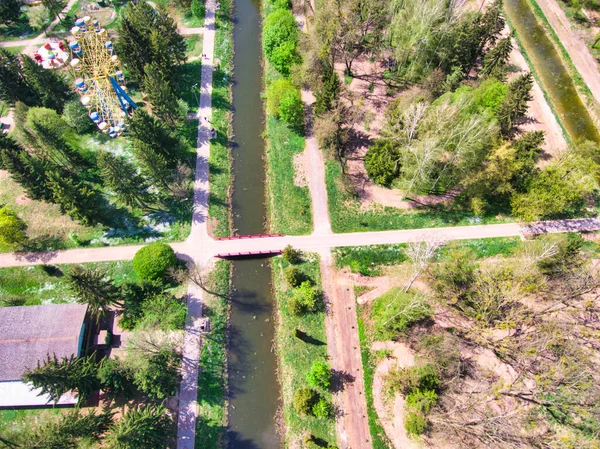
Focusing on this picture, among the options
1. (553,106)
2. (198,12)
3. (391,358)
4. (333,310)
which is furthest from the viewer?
(198,12)

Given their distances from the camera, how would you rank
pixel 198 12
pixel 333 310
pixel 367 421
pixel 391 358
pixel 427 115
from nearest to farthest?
1. pixel 367 421
2. pixel 391 358
3. pixel 333 310
4. pixel 427 115
5. pixel 198 12

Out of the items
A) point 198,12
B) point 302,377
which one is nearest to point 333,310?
point 302,377

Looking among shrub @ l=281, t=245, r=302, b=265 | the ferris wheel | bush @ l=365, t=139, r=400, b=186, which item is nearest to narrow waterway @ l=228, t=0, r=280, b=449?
shrub @ l=281, t=245, r=302, b=265

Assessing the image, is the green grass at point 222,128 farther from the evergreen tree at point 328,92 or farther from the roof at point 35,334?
the roof at point 35,334

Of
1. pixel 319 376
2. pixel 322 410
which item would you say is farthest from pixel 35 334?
pixel 322 410

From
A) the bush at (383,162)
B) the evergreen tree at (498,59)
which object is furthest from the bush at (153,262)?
the evergreen tree at (498,59)

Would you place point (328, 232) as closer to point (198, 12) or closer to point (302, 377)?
point (302, 377)

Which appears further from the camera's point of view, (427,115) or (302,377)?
(427,115)
